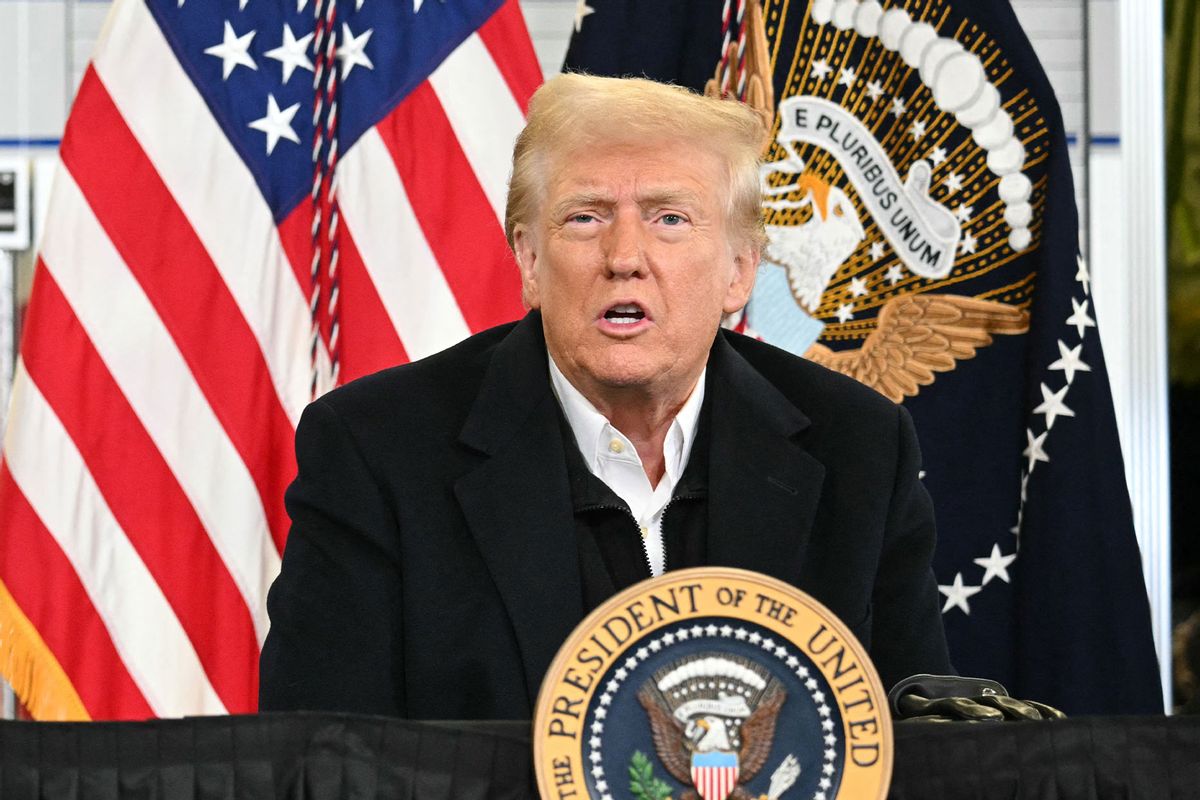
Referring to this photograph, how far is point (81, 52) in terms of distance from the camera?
142 inches

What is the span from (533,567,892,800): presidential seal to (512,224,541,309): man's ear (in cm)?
72

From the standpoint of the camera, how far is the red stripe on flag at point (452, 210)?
9.16 feet

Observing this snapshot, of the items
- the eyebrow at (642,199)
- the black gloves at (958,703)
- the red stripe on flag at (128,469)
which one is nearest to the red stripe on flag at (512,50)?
the red stripe on flag at (128,469)

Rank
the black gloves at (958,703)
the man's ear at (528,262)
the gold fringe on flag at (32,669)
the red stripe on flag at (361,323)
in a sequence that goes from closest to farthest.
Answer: the black gloves at (958,703) < the man's ear at (528,262) < the gold fringe on flag at (32,669) < the red stripe on flag at (361,323)

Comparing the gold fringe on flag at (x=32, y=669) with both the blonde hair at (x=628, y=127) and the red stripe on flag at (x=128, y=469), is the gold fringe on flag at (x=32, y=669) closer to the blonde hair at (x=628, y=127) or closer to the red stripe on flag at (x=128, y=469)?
the red stripe on flag at (x=128, y=469)

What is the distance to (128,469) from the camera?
2.71 meters

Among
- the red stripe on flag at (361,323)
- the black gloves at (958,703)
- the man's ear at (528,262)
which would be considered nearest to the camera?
the black gloves at (958,703)

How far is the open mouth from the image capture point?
56.7 inches

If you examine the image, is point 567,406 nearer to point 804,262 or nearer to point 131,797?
point 131,797

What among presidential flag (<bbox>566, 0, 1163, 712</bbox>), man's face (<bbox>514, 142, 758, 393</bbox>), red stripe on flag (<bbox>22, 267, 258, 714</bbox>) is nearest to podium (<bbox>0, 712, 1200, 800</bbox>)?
man's face (<bbox>514, 142, 758, 393</bbox>)

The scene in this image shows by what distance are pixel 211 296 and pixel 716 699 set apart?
2.07m

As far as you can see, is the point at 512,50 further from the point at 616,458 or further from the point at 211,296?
the point at 616,458

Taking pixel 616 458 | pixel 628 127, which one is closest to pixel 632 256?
pixel 628 127

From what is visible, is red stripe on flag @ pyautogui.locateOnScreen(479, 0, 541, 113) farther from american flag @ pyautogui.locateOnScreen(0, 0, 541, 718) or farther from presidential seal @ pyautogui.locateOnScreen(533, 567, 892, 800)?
presidential seal @ pyautogui.locateOnScreen(533, 567, 892, 800)
